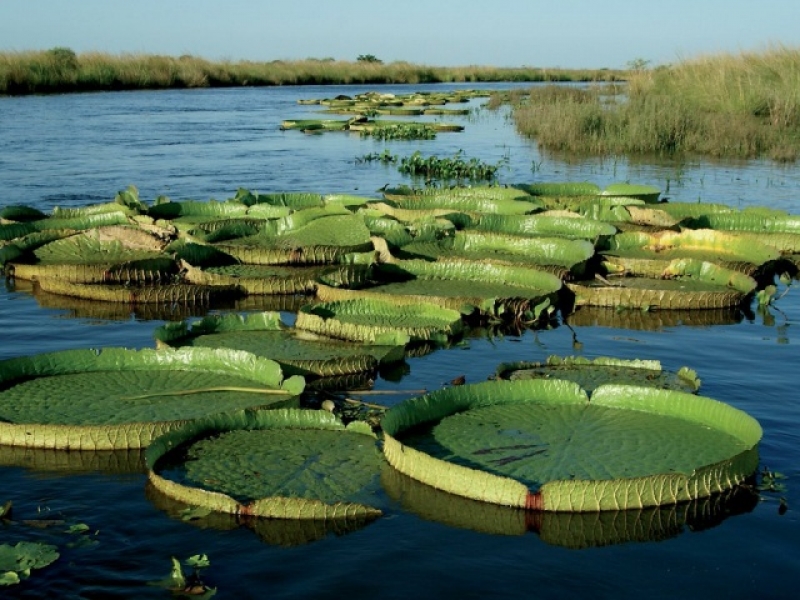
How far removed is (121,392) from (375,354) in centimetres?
128

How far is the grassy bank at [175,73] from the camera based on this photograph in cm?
3111

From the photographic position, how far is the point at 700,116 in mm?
17297

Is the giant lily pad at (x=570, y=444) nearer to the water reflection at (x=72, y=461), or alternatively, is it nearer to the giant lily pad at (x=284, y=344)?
the giant lily pad at (x=284, y=344)

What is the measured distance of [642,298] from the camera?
6594mm

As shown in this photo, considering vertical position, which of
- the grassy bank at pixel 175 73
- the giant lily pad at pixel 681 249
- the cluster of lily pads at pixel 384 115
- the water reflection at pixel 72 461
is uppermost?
the grassy bank at pixel 175 73

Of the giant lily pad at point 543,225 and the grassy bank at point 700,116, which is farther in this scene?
the grassy bank at point 700,116

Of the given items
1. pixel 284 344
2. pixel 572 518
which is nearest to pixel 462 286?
pixel 284 344

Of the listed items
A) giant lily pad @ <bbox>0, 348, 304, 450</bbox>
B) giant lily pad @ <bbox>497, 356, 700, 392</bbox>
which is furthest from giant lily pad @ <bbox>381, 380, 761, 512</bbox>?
giant lily pad @ <bbox>0, 348, 304, 450</bbox>

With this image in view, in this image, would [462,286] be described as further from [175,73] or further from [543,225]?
[175,73]

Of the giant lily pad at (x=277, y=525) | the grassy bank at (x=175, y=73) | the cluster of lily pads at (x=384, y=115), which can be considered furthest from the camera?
the grassy bank at (x=175, y=73)

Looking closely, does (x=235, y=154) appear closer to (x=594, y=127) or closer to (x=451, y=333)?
(x=594, y=127)

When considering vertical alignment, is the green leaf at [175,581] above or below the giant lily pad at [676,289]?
below

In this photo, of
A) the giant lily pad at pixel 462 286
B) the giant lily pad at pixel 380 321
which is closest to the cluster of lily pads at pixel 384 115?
the giant lily pad at pixel 462 286

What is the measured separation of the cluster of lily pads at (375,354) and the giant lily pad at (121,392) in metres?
0.01
